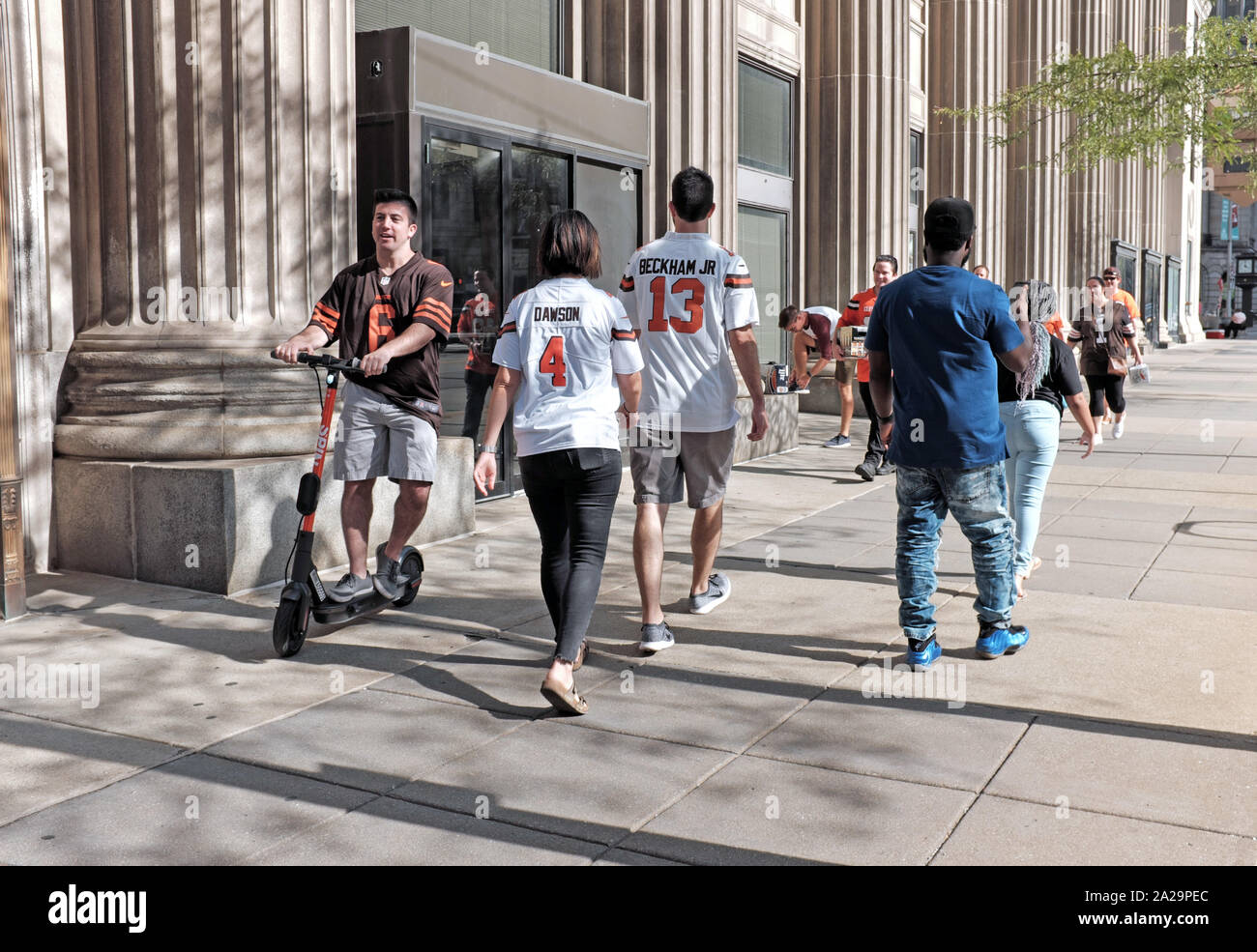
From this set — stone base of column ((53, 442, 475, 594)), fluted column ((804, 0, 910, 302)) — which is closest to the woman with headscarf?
stone base of column ((53, 442, 475, 594))

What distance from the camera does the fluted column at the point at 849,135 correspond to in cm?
1800

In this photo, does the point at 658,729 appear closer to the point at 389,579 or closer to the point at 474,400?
the point at 389,579

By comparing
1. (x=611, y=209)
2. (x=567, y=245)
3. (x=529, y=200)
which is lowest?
(x=567, y=245)

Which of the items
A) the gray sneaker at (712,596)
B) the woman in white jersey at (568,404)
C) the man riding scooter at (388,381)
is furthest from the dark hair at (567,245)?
the gray sneaker at (712,596)

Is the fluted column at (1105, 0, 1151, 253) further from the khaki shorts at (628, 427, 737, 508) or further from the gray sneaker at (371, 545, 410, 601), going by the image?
the gray sneaker at (371, 545, 410, 601)

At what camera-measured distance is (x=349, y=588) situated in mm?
6371

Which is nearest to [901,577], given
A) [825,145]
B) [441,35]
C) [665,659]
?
[665,659]

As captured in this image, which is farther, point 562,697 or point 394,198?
point 394,198

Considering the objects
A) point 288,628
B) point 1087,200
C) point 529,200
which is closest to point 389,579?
point 288,628

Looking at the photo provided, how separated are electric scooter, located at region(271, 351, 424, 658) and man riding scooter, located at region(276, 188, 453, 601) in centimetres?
10

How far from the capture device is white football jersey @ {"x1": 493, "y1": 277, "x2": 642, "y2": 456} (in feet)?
16.9

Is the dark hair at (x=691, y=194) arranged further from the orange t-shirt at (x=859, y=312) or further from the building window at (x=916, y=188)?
the building window at (x=916, y=188)

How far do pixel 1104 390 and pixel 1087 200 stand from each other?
19.6m
